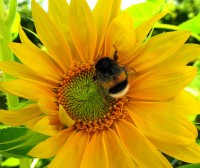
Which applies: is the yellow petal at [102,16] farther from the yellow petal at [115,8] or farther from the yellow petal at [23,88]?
the yellow petal at [23,88]

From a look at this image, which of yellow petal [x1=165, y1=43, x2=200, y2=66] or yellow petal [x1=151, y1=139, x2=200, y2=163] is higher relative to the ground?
yellow petal [x1=165, y1=43, x2=200, y2=66]

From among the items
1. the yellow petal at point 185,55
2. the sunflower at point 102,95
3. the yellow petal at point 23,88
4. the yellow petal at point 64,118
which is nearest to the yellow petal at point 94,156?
the sunflower at point 102,95

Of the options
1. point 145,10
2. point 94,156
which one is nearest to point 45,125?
point 94,156

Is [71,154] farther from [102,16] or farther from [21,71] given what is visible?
[102,16]

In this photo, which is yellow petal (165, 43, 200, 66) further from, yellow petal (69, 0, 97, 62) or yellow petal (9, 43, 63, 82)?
yellow petal (9, 43, 63, 82)

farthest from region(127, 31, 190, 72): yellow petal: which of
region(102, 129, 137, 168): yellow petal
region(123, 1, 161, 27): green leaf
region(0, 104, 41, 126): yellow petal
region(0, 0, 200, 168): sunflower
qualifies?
region(0, 104, 41, 126): yellow petal

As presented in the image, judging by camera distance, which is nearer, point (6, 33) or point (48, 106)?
point (48, 106)

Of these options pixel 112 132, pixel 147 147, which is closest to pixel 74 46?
pixel 112 132
